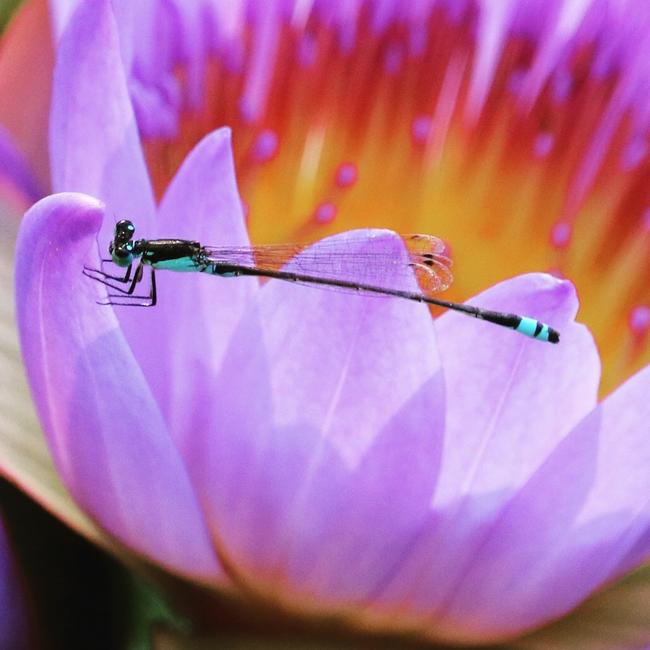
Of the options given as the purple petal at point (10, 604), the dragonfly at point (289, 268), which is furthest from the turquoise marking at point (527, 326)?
the purple petal at point (10, 604)

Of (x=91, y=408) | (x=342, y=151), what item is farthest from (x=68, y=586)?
(x=342, y=151)

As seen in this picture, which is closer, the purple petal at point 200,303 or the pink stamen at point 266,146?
the purple petal at point 200,303

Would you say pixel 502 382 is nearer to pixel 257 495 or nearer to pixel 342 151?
pixel 257 495

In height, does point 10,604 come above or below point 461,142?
below

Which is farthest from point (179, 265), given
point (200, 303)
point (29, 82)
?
point (29, 82)

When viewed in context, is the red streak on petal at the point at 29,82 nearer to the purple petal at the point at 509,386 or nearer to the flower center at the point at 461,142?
the flower center at the point at 461,142

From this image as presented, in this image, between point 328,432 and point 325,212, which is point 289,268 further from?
point 325,212

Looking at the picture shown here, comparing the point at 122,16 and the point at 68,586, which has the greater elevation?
the point at 122,16
